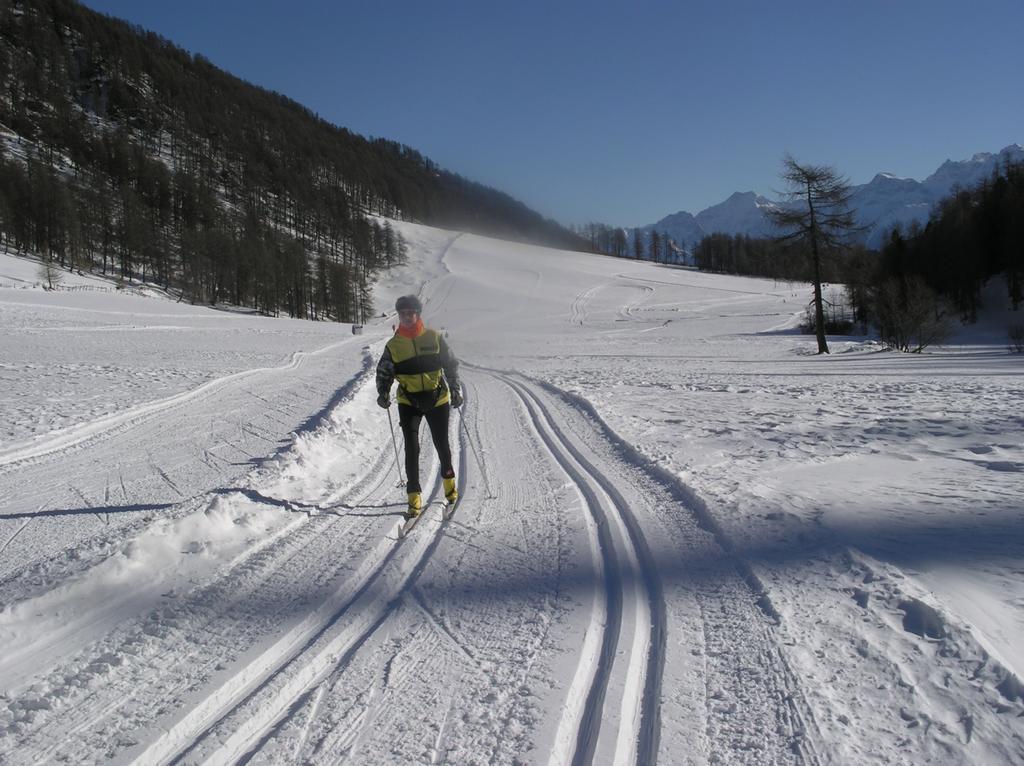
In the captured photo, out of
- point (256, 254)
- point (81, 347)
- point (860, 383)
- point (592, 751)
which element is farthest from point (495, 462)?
point (256, 254)

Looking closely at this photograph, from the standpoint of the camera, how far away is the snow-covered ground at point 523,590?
238 cm

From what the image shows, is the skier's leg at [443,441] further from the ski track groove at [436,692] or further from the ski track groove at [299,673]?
the ski track groove at [436,692]

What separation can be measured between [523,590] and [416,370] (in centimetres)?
233

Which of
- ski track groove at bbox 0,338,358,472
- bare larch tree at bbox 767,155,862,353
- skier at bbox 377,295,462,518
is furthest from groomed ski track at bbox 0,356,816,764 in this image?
bare larch tree at bbox 767,155,862,353

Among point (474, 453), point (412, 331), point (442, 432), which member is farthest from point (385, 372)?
point (474, 453)

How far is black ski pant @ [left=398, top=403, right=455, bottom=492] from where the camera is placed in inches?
206

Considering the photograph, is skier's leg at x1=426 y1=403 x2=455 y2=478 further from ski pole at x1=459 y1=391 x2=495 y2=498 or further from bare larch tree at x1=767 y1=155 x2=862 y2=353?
bare larch tree at x1=767 y1=155 x2=862 y2=353

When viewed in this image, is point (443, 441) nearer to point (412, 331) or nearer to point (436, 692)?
point (412, 331)

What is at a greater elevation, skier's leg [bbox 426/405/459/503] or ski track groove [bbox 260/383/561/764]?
skier's leg [bbox 426/405/459/503]

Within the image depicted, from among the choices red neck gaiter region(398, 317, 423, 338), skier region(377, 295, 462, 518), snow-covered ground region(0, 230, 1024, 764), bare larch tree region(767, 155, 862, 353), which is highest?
bare larch tree region(767, 155, 862, 353)

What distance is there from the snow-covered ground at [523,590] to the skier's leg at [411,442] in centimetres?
45

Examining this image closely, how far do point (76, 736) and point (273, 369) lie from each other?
1490 centimetres

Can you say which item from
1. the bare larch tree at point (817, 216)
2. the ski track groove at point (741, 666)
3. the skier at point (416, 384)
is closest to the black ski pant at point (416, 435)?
the skier at point (416, 384)

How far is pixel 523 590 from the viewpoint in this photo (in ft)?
12.2
